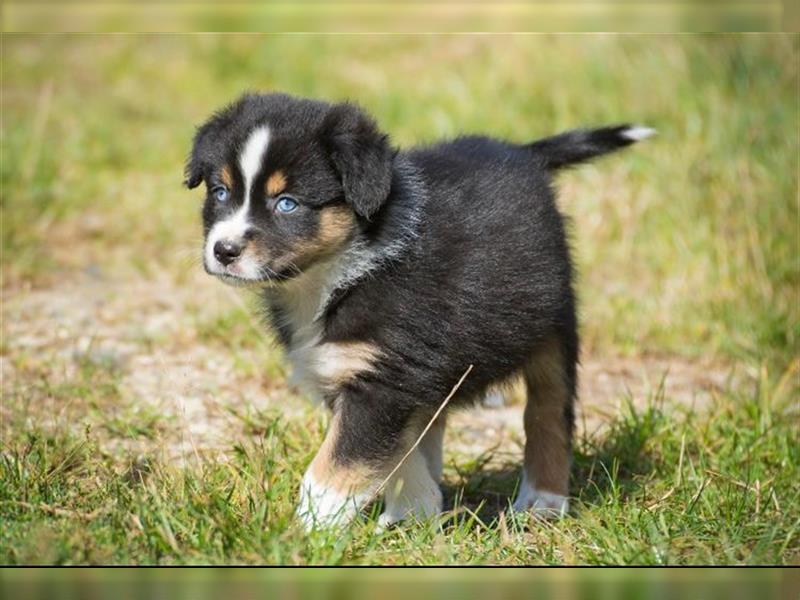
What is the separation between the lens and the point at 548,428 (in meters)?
5.22

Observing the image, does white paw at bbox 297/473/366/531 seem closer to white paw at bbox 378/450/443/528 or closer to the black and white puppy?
the black and white puppy

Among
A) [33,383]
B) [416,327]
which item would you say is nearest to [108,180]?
[33,383]

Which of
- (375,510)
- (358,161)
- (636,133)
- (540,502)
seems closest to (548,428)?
(540,502)

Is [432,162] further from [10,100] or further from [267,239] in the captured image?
[10,100]

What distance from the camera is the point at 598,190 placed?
890 centimetres

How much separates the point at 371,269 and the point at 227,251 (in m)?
0.57

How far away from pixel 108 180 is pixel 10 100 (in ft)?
6.11

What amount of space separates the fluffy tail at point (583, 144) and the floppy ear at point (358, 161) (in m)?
1.12

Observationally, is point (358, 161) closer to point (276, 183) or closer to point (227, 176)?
point (276, 183)

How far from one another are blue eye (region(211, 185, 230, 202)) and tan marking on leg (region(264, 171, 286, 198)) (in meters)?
0.20

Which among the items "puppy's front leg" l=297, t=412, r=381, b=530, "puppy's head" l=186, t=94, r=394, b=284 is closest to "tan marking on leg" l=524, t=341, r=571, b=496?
"puppy's front leg" l=297, t=412, r=381, b=530

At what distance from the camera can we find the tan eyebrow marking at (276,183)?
4426 millimetres

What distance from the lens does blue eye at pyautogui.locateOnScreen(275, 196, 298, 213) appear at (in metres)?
4.45

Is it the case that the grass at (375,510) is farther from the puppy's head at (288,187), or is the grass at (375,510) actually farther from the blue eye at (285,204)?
the blue eye at (285,204)
